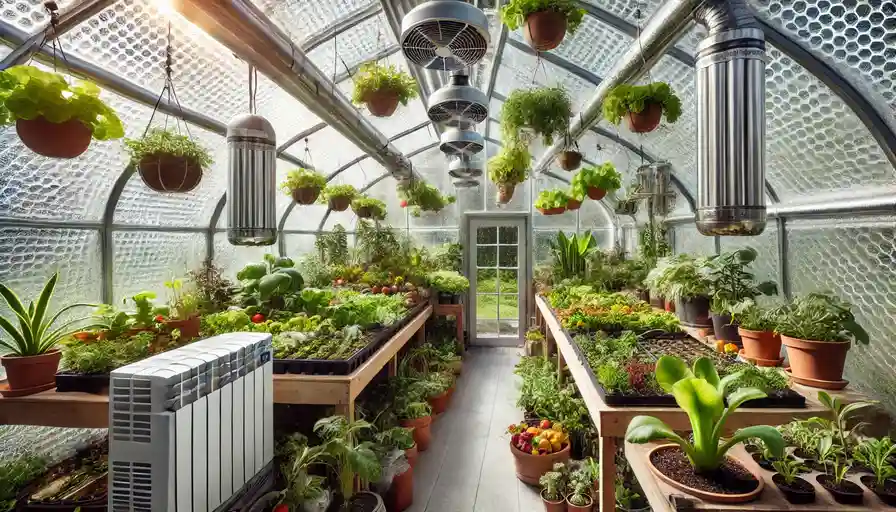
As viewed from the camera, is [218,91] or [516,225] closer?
[218,91]

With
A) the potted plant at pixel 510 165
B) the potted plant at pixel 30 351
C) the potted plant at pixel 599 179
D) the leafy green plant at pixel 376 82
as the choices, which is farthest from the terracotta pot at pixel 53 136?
the potted plant at pixel 599 179

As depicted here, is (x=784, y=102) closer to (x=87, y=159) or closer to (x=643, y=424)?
(x=643, y=424)

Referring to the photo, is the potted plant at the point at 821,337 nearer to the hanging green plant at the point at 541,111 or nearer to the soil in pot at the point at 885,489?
the soil in pot at the point at 885,489

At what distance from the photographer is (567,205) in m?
5.41

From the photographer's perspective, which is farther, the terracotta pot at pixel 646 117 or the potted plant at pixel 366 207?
the potted plant at pixel 366 207

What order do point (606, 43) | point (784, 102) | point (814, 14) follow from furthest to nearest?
point (606, 43) < point (784, 102) < point (814, 14)

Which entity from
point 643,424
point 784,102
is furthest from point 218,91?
point 784,102

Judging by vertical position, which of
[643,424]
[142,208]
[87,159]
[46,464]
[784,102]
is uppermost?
[784,102]

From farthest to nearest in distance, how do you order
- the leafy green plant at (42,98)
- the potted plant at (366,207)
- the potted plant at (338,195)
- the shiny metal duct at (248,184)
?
the potted plant at (366,207) < the potted plant at (338,195) < the shiny metal duct at (248,184) < the leafy green plant at (42,98)

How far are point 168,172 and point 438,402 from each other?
9.70 feet

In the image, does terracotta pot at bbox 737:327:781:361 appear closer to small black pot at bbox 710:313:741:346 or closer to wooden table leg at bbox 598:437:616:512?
small black pot at bbox 710:313:741:346

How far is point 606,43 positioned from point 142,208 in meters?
3.81

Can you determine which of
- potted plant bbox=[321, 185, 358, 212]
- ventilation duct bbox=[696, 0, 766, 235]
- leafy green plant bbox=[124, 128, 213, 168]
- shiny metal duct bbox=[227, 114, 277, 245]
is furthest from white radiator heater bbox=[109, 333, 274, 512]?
potted plant bbox=[321, 185, 358, 212]

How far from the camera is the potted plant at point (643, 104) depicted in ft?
7.80
